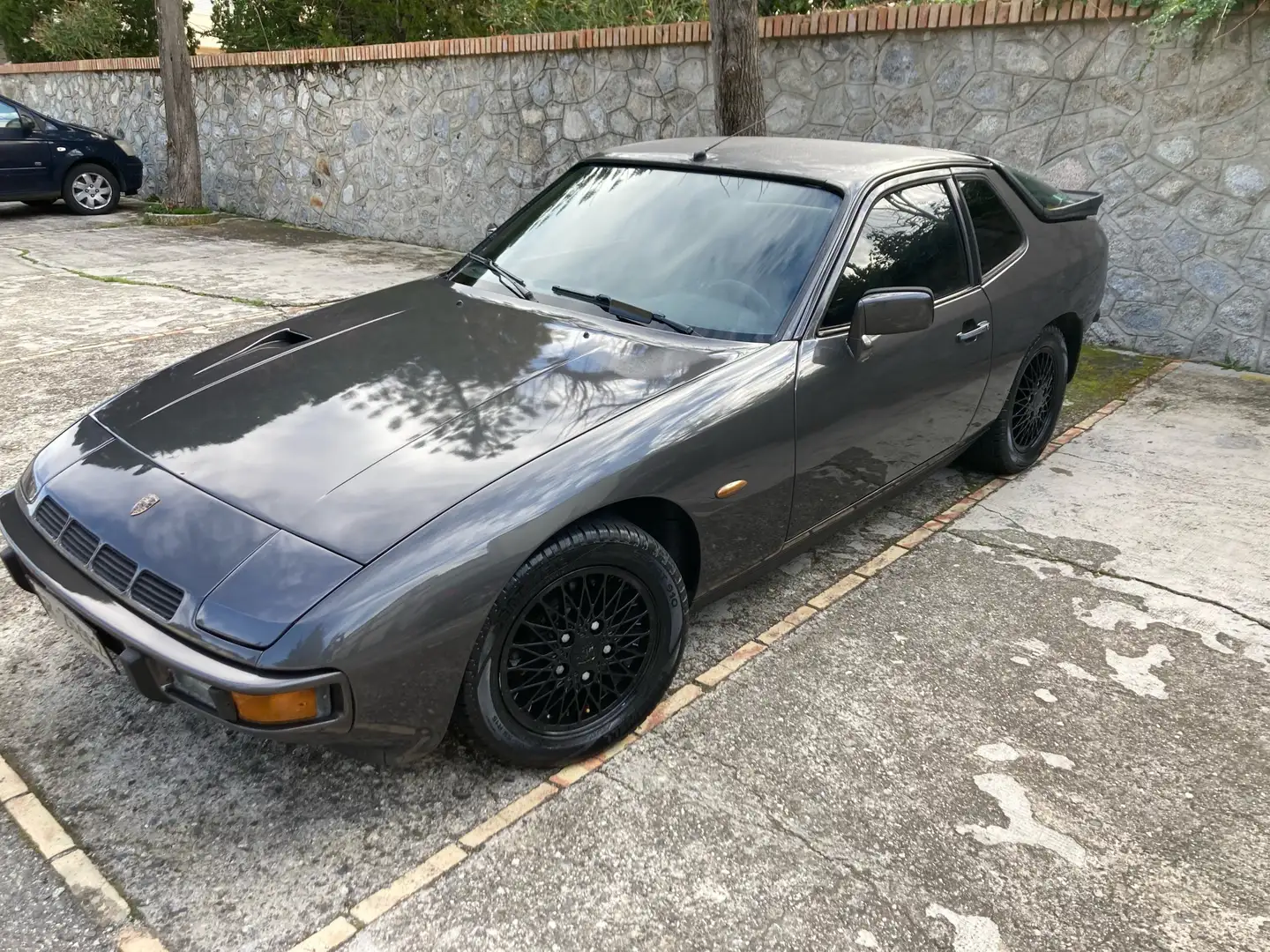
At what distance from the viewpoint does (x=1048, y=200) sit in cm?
437

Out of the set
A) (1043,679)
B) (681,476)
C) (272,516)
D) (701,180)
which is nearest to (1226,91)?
(701,180)

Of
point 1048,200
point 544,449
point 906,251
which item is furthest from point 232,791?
point 1048,200

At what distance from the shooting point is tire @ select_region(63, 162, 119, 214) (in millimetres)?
12125

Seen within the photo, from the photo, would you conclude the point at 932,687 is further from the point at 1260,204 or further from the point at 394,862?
the point at 1260,204

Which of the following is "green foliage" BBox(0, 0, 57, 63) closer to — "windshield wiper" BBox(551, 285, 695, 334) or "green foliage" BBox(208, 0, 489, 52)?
"green foliage" BBox(208, 0, 489, 52)

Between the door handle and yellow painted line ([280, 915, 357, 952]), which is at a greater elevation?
the door handle

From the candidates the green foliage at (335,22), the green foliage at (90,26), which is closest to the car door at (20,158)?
the green foliage at (335,22)

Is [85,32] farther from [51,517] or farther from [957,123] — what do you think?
[51,517]

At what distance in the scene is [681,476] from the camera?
2.59 m

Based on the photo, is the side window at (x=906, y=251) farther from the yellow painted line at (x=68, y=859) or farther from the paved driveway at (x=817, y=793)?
the yellow painted line at (x=68, y=859)

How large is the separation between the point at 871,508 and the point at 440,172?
7.87 meters

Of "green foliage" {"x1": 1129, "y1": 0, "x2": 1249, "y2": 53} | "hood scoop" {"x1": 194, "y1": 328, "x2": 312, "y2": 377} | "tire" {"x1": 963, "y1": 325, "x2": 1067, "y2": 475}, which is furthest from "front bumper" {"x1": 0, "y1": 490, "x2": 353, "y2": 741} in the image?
"green foliage" {"x1": 1129, "y1": 0, "x2": 1249, "y2": 53}

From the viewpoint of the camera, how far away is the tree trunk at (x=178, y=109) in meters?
11.6

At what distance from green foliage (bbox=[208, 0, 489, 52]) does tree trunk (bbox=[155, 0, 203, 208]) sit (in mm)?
1832
